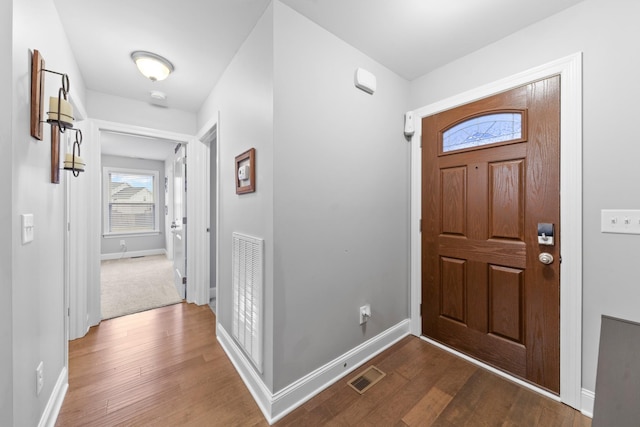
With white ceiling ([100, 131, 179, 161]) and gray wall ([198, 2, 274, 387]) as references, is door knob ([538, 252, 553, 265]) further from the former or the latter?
white ceiling ([100, 131, 179, 161])

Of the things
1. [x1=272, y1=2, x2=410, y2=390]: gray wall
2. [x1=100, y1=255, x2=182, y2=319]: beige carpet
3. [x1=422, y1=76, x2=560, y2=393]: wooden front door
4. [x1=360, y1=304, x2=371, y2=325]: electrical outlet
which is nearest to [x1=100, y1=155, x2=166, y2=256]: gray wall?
[x1=100, y1=255, x2=182, y2=319]: beige carpet

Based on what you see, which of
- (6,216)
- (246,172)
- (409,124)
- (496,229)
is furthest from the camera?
(409,124)

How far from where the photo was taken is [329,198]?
1.72 m

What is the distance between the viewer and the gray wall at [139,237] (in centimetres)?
570

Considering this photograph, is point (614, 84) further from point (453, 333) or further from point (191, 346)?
point (191, 346)

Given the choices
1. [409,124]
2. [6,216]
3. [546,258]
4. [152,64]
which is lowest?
[546,258]

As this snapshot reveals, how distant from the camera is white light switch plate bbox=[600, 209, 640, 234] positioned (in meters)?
1.31

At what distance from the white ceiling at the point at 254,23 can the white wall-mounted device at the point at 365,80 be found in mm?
188

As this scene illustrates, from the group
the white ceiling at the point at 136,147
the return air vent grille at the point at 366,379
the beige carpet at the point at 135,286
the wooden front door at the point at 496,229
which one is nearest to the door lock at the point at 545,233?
the wooden front door at the point at 496,229

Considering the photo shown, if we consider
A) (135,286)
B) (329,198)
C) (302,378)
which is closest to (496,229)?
(329,198)

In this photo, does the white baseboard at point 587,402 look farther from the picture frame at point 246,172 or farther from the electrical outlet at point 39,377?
the electrical outlet at point 39,377

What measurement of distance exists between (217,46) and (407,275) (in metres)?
2.57

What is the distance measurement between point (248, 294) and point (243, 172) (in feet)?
2.86

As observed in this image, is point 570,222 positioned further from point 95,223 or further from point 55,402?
point 95,223
